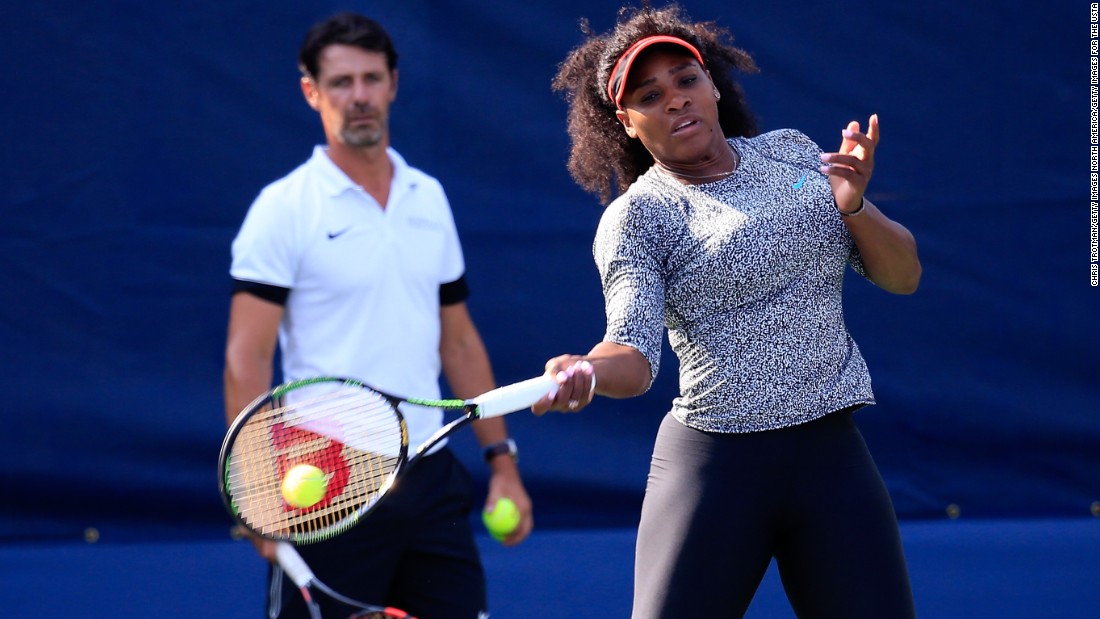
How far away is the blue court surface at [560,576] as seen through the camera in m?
3.52

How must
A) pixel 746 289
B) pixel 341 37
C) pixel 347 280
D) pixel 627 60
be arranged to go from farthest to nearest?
pixel 341 37 → pixel 347 280 → pixel 627 60 → pixel 746 289

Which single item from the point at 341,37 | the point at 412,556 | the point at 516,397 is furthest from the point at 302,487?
the point at 341,37

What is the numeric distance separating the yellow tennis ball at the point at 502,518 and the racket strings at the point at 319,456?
14.9 inches


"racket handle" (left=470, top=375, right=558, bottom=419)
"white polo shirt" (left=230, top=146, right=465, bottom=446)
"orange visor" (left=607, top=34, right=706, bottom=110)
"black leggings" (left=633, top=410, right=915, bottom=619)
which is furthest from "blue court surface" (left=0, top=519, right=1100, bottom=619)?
"racket handle" (left=470, top=375, right=558, bottom=419)

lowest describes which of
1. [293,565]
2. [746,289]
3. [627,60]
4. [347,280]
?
[293,565]

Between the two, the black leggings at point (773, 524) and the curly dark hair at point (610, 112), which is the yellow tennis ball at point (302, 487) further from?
the curly dark hair at point (610, 112)

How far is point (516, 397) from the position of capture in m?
1.83

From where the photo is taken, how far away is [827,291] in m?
2.16

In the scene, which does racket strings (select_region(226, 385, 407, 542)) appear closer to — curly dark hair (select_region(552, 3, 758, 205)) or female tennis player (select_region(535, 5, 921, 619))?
female tennis player (select_region(535, 5, 921, 619))

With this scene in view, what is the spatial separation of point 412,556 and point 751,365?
0.79 metres

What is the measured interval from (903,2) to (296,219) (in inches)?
74.7

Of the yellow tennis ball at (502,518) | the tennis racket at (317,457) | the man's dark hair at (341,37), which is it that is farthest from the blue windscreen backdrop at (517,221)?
the tennis racket at (317,457)

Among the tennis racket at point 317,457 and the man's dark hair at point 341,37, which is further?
the man's dark hair at point 341,37

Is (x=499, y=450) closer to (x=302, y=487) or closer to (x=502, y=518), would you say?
(x=502, y=518)
